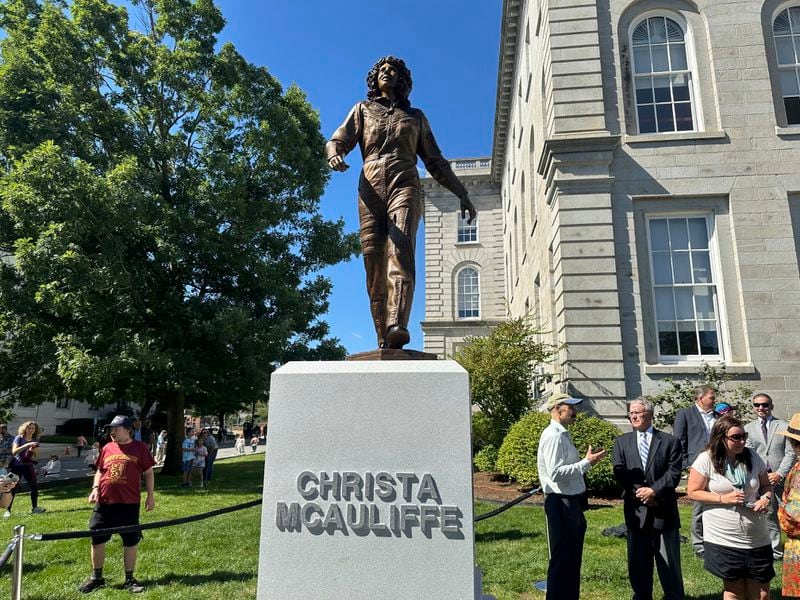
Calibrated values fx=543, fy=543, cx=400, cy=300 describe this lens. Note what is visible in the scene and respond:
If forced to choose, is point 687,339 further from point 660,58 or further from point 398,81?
point 398,81

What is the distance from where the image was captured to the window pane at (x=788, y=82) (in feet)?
43.2

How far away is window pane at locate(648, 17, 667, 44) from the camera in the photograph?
13.9m

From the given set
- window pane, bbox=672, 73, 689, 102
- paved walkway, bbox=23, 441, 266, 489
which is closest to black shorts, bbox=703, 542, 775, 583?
window pane, bbox=672, 73, 689, 102

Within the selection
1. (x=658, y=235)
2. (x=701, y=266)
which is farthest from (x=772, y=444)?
(x=658, y=235)

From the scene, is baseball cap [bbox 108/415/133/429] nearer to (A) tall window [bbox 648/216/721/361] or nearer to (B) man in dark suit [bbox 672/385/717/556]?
(B) man in dark suit [bbox 672/385/717/556]

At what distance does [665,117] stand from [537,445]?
8780 mm

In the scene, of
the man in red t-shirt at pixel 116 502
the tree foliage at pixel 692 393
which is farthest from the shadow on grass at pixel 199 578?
the tree foliage at pixel 692 393

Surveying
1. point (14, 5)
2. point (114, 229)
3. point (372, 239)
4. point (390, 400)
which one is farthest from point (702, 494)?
point (14, 5)

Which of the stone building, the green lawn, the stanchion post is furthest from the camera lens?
the stone building

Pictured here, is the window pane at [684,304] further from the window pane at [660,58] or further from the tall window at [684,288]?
the window pane at [660,58]

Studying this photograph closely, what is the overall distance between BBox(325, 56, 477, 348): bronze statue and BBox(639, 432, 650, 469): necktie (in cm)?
256

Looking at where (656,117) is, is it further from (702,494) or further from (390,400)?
(390,400)

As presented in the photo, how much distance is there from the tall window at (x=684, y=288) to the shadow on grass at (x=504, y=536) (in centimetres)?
639

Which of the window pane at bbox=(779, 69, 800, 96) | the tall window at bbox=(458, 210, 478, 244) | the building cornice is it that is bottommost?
the window pane at bbox=(779, 69, 800, 96)
